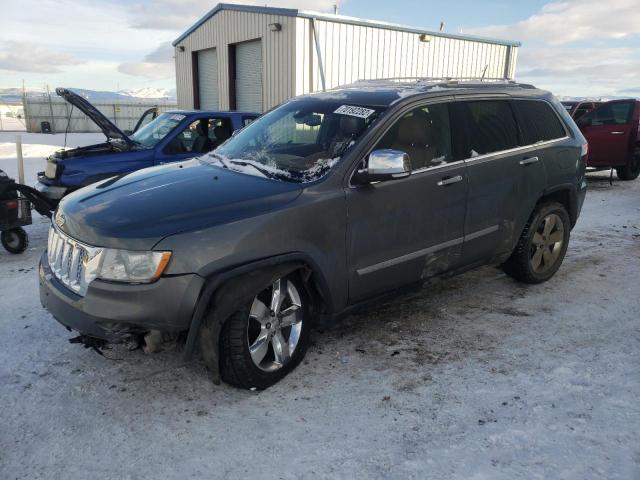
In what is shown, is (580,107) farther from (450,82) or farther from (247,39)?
(450,82)

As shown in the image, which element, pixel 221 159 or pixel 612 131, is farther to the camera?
pixel 612 131

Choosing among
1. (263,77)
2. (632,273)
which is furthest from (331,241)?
(263,77)

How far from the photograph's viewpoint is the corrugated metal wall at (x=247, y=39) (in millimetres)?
15195

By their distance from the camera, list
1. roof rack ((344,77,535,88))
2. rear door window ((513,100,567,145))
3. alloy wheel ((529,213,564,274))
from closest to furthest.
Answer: roof rack ((344,77,535,88)) → rear door window ((513,100,567,145)) → alloy wheel ((529,213,564,274))

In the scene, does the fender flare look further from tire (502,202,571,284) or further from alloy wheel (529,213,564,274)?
alloy wheel (529,213,564,274)

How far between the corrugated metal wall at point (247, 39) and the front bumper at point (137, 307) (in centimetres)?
1333

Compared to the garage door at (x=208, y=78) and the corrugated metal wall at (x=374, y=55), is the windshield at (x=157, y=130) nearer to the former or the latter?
the corrugated metal wall at (x=374, y=55)

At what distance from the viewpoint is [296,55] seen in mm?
14844

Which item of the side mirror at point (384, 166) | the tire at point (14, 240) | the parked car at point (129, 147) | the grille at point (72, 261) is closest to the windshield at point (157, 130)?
the parked car at point (129, 147)

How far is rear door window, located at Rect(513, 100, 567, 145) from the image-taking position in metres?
4.54

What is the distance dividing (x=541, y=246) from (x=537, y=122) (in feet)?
3.70

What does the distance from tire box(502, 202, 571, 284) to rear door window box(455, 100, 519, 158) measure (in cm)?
77

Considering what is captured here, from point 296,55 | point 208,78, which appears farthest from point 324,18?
point 208,78

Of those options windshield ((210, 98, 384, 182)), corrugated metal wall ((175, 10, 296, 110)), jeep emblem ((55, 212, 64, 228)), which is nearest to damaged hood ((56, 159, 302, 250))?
jeep emblem ((55, 212, 64, 228))
